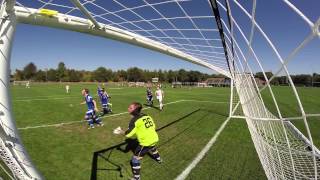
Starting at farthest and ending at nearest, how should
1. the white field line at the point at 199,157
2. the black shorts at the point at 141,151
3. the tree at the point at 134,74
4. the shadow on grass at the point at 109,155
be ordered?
the tree at the point at 134,74, the shadow on grass at the point at 109,155, the white field line at the point at 199,157, the black shorts at the point at 141,151

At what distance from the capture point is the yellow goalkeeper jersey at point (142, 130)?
7074 millimetres

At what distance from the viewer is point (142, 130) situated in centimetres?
715

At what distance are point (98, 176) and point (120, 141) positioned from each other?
352cm

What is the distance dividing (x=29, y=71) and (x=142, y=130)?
140m

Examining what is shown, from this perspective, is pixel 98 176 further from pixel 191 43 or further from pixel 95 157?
pixel 191 43

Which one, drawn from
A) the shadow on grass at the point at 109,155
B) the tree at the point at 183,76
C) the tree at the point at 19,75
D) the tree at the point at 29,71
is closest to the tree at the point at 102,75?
the tree at the point at 29,71

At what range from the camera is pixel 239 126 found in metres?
14.4

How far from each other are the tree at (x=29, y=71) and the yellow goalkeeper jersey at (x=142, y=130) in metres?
136

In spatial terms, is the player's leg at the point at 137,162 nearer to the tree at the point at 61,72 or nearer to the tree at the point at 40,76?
the tree at the point at 61,72

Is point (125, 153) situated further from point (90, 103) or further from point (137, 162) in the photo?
point (90, 103)

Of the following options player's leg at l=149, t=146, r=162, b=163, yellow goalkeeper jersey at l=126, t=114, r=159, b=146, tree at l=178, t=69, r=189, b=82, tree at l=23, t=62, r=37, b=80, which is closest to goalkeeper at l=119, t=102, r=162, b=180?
yellow goalkeeper jersey at l=126, t=114, r=159, b=146

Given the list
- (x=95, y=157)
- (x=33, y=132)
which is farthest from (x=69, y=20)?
(x=33, y=132)

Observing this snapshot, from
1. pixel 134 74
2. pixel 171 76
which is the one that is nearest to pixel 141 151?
pixel 134 74

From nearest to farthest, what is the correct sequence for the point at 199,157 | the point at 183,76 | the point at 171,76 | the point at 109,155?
the point at 199,157 < the point at 109,155 < the point at 183,76 < the point at 171,76
